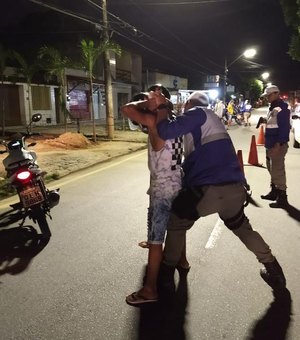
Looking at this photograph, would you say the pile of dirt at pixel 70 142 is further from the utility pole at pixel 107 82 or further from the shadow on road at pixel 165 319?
the shadow on road at pixel 165 319

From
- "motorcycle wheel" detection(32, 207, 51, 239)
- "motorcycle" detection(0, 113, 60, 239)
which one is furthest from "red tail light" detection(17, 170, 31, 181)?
"motorcycle wheel" detection(32, 207, 51, 239)

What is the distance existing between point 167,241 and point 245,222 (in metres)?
0.71

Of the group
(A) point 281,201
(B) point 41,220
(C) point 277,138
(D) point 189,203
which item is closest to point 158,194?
(D) point 189,203

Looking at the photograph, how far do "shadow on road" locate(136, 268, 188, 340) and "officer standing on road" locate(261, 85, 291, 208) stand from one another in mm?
3492

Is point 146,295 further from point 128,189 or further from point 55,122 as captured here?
point 55,122

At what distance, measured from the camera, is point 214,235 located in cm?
503

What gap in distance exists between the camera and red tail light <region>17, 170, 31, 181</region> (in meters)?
4.83

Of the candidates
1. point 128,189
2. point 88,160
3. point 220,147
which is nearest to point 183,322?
→ point 220,147

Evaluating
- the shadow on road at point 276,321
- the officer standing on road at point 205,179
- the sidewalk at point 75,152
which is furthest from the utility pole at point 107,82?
the shadow on road at point 276,321

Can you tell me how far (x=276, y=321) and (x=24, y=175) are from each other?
10.8 ft

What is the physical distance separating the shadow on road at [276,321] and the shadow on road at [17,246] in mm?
2375

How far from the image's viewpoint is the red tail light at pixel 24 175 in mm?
4828

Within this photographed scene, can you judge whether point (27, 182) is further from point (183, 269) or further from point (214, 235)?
point (214, 235)

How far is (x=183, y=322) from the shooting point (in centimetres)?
304
